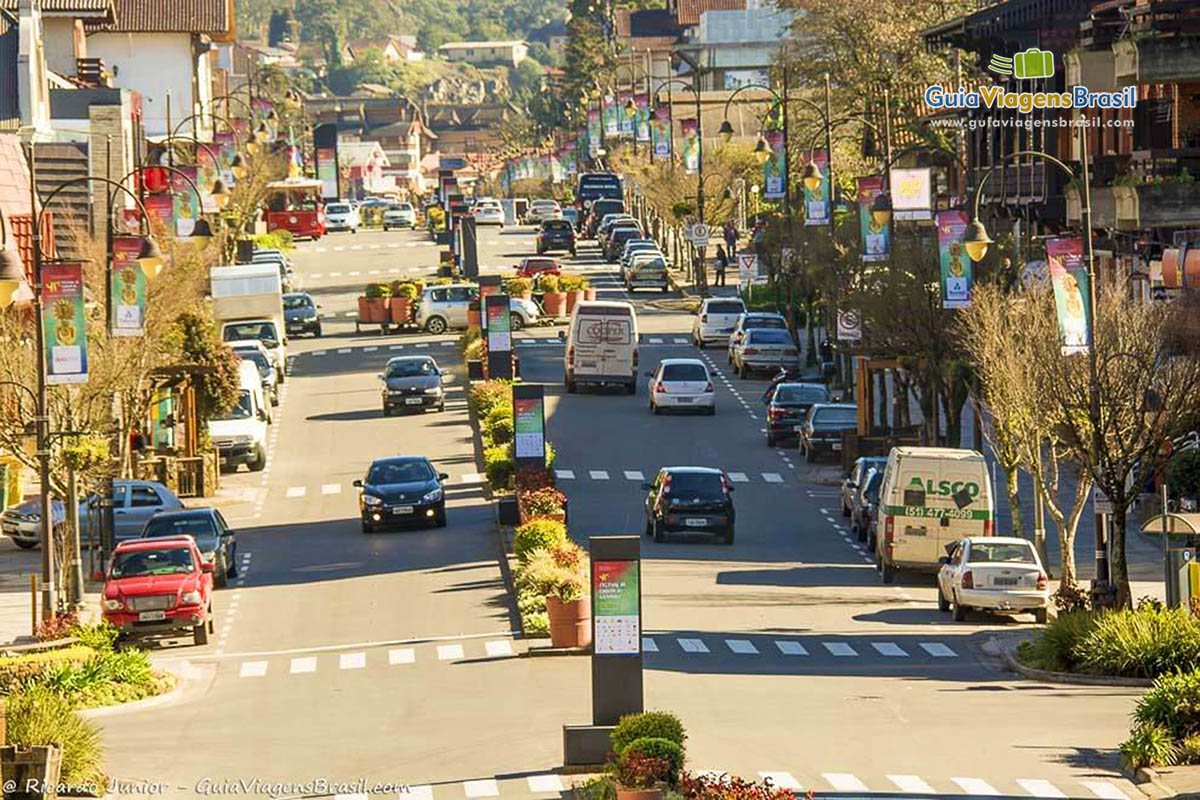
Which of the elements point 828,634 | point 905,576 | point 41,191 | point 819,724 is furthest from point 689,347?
point 819,724

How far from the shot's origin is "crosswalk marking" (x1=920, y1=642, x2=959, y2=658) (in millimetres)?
33656

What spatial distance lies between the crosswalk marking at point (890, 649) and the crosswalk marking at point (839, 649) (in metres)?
0.38

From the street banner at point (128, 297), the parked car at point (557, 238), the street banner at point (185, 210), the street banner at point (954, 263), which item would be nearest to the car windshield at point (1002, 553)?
the street banner at point (954, 263)

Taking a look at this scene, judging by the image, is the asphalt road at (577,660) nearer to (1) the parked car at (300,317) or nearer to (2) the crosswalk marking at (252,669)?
(2) the crosswalk marking at (252,669)

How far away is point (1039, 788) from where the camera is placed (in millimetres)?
23000

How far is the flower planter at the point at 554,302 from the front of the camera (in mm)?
86250

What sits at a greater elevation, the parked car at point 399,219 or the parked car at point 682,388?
the parked car at point 399,219

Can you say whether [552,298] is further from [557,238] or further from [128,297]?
[128,297]

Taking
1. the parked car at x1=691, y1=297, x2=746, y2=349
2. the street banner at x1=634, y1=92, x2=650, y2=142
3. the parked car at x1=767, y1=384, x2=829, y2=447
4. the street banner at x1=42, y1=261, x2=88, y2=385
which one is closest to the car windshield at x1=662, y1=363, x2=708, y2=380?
the parked car at x1=767, y1=384, x2=829, y2=447

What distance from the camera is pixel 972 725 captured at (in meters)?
26.9

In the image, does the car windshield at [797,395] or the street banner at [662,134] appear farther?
the street banner at [662,134]

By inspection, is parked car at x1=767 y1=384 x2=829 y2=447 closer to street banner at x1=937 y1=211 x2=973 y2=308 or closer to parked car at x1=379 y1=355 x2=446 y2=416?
parked car at x1=379 y1=355 x2=446 y2=416

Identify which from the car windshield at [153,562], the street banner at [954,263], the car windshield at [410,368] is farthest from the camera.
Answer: the car windshield at [410,368]

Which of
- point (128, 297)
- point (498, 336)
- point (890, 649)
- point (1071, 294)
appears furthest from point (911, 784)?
point (498, 336)
